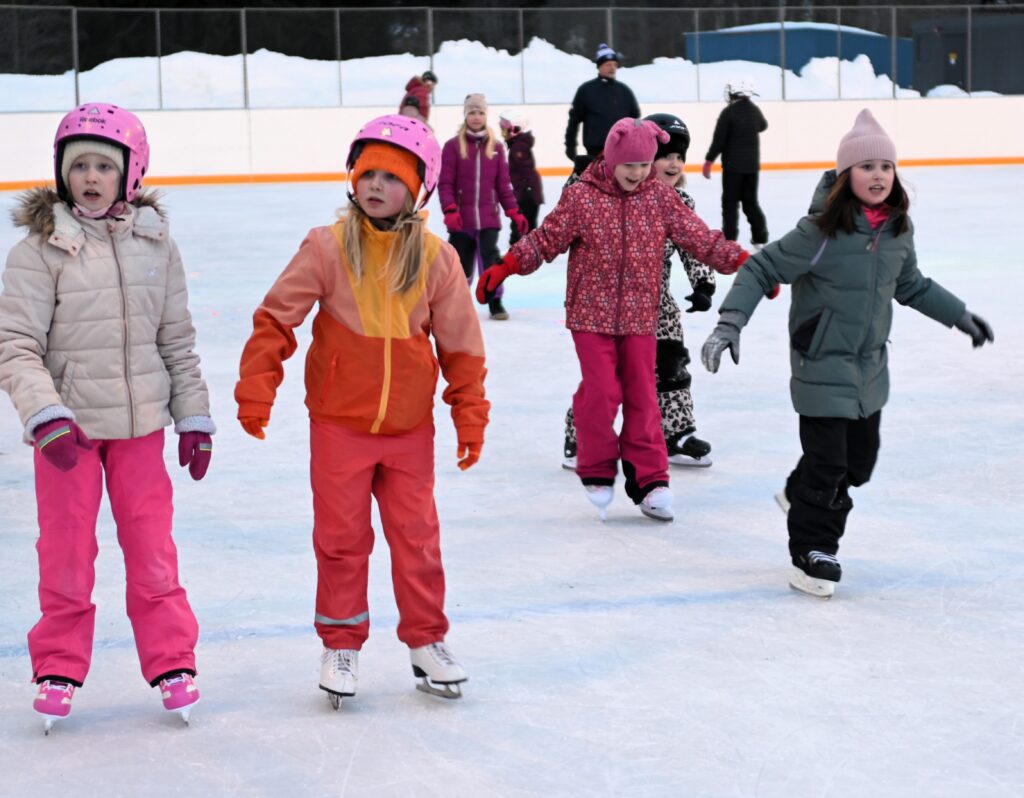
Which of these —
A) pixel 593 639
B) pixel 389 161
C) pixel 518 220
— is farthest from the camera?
pixel 518 220

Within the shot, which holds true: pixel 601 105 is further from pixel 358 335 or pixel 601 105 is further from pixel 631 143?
pixel 358 335

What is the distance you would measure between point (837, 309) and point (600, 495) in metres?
1.12

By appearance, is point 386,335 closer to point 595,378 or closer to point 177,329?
point 177,329

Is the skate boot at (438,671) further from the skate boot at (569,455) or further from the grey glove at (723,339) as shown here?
the skate boot at (569,455)

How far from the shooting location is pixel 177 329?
303 cm

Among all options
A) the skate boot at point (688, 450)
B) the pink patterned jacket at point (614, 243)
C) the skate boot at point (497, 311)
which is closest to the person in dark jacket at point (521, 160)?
the skate boot at point (497, 311)

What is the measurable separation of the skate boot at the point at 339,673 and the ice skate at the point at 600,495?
5.24 feet

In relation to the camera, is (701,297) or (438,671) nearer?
(438,671)

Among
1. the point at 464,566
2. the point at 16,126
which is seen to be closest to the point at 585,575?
the point at 464,566

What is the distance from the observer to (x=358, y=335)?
3027mm

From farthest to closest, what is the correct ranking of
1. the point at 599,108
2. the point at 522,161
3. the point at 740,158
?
the point at 599,108, the point at 740,158, the point at 522,161

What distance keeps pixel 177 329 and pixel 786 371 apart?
4433 millimetres

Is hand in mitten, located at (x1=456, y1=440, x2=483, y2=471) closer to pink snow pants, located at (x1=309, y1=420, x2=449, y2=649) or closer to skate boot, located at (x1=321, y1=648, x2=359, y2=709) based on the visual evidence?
pink snow pants, located at (x1=309, y1=420, x2=449, y2=649)

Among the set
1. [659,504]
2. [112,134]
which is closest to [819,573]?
[659,504]
